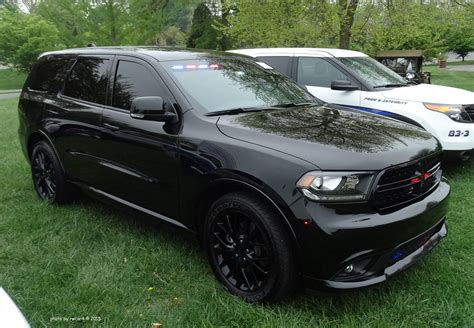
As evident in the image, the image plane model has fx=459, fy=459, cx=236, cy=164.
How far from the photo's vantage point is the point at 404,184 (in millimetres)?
2902

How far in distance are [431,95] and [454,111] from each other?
17.0 inches

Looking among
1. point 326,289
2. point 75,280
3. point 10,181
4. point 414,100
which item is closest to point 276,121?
point 326,289

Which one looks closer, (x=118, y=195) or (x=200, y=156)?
(x=200, y=156)

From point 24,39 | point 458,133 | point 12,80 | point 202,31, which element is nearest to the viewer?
point 458,133

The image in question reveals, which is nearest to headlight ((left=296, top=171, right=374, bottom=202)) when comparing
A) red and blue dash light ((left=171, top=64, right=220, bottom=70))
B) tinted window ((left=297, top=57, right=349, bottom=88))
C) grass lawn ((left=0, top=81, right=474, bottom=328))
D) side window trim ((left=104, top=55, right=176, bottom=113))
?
grass lawn ((left=0, top=81, right=474, bottom=328))

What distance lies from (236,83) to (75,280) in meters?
2.00

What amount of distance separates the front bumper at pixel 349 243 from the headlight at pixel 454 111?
3.19m

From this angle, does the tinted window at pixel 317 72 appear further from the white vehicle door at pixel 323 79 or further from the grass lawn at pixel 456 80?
the grass lawn at pixel 456 80

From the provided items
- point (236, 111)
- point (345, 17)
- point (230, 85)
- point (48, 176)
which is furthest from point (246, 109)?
point (345, 17)

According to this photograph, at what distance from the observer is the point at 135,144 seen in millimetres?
3684

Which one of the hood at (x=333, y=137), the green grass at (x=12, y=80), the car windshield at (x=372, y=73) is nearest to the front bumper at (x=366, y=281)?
the hood at (x=333, y=137)

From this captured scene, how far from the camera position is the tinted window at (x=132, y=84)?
3698 mm

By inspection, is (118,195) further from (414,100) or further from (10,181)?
(414,100)

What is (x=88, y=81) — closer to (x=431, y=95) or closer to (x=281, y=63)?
(x=281, y=63)
